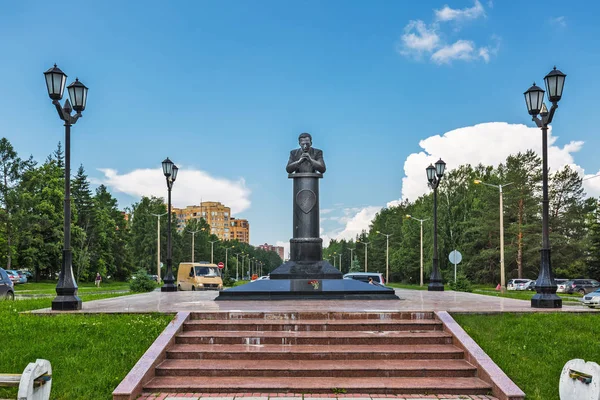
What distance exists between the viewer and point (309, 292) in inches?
552

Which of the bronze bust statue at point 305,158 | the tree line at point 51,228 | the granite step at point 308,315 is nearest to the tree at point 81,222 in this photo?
the tree line at point 51,228

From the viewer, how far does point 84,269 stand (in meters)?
60.3

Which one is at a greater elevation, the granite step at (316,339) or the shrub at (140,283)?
the granite step at (316,339)

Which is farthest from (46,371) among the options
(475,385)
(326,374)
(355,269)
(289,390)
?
(355,269)

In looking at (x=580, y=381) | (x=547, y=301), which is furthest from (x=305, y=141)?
(x=580, y=381)

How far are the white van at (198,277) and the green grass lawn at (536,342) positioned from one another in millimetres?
19073

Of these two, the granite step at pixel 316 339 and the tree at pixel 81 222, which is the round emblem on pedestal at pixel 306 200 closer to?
the granite step at pixel 316 339

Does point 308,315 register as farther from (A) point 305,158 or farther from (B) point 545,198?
(A) point 305,158

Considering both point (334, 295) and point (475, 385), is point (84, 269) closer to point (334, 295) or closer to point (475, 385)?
point (334, 295)

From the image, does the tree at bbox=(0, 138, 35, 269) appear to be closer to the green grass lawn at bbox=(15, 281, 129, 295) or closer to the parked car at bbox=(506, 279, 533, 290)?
the green grass lawn at bbox=(15, 281, 129, 295)

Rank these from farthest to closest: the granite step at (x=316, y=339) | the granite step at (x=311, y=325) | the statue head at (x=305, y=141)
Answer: the statue head at (x=305, y=141) → the granite step at (x=311, y=325) → the granite step at (x=316, y=339)

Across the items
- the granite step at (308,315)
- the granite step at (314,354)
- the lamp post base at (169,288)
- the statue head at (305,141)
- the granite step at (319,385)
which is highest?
the statue head at (305,141)

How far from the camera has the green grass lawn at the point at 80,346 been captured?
740 centimetres

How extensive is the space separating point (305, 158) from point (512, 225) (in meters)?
38.6
